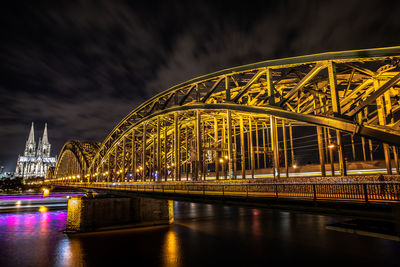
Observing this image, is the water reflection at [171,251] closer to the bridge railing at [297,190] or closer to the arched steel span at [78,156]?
the bridge railing at [297,190]

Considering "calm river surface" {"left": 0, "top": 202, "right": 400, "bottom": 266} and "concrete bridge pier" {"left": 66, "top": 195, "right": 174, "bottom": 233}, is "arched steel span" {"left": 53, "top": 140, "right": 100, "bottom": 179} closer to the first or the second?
"calm river surface" {"left": 0, "top": 202, "right": 400, "bottom": 266}

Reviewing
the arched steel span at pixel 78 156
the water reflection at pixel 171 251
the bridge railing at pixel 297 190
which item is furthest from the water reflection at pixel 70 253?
the arched steel span at pixel 78 156

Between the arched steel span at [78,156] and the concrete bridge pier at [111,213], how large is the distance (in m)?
52.1

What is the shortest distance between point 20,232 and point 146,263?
21126mm

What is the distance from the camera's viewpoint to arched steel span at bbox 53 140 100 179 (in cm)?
8338

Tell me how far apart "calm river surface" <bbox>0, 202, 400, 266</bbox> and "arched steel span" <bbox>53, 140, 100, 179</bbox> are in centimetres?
4962

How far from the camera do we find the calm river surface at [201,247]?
2064 centimetres

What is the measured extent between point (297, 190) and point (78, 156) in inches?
3476

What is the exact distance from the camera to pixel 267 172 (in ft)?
113

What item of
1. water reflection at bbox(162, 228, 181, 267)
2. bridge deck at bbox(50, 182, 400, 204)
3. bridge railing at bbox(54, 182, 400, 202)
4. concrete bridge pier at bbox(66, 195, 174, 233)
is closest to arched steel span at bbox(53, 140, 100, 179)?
concrete bridge pier at bbox(66, 195, 174, 233)

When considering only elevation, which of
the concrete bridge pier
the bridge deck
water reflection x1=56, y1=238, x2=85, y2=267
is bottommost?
water reflection x1=56, y1=238, x2=85, y2=267

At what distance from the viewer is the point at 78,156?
88875 millimetres

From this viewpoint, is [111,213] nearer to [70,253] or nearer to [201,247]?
[70,253]

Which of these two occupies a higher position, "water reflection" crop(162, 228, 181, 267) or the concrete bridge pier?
the concrete bridge pier
